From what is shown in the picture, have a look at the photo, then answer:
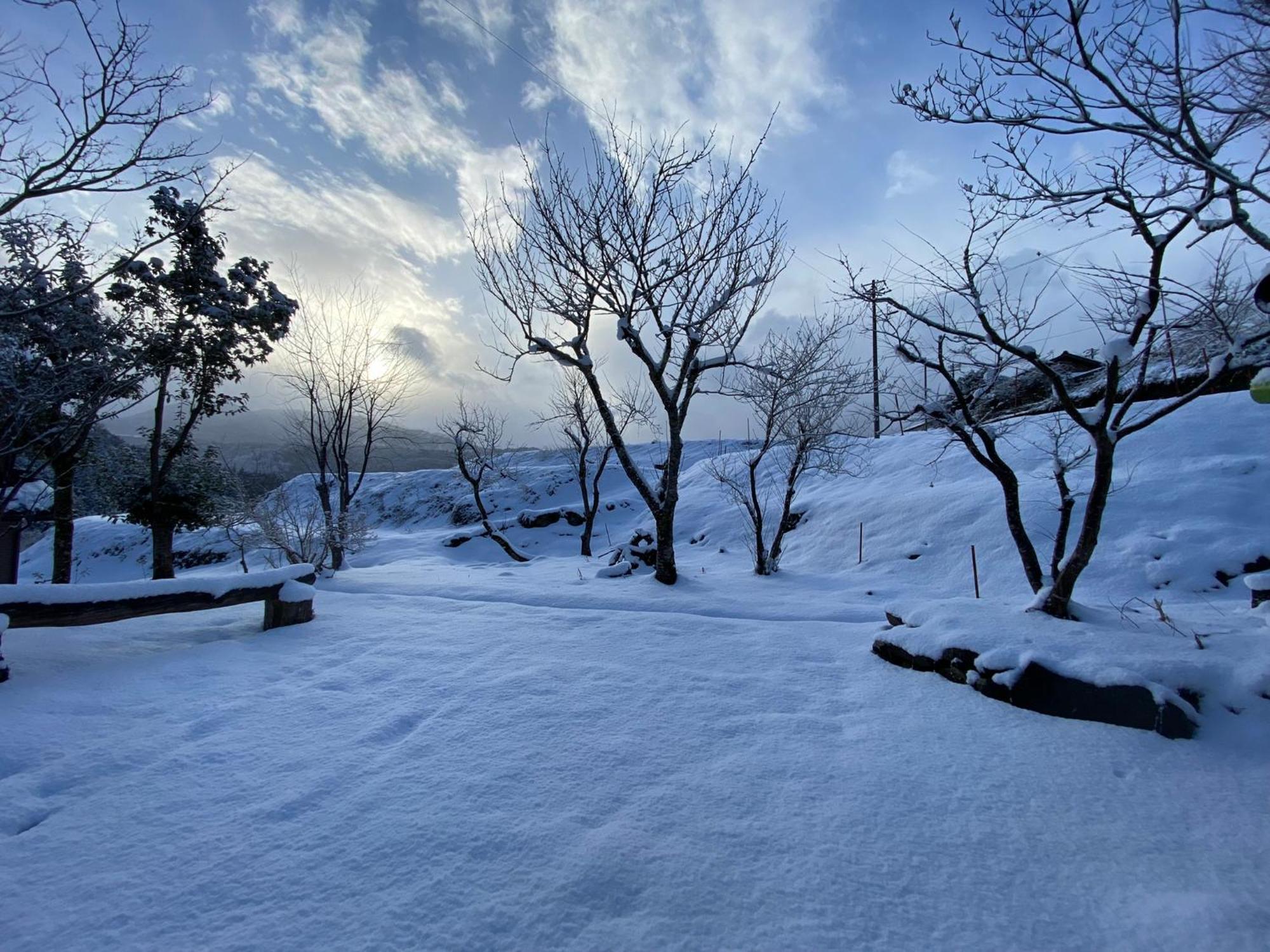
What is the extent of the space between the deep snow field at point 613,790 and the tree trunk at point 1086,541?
31cm

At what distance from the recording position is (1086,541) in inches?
161

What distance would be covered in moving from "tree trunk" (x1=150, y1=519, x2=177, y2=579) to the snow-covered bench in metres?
8.52

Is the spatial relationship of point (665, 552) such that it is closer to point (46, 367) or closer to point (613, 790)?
point (613, 790)

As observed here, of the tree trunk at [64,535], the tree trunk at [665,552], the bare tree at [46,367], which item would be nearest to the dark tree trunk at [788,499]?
the tree trunk at [665,552]

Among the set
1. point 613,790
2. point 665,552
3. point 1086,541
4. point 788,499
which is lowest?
point 613,790

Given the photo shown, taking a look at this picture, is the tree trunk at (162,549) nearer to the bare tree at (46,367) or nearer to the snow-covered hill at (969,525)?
the bare tree at (46,367)

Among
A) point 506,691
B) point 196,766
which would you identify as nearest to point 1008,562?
point 506,691

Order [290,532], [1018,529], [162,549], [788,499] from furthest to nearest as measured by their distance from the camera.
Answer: [162,549], [788,499], [290,532], [1018,529]

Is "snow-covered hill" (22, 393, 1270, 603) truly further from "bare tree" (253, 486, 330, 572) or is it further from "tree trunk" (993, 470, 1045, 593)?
"bare tree" (253, 486, 330, 572)

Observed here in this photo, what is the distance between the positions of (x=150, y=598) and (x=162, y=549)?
9554mm

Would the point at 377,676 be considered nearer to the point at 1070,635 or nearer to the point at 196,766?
the point at 196,766

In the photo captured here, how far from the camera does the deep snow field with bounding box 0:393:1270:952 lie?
167 centimetres

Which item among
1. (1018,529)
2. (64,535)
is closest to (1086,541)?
(1018,529)

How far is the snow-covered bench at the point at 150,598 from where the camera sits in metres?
3.46
